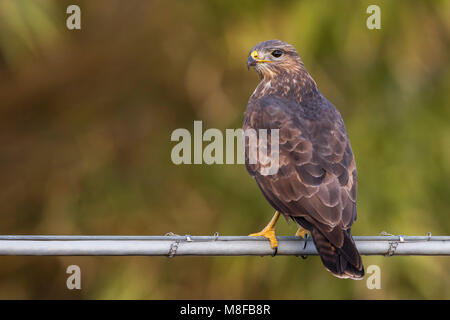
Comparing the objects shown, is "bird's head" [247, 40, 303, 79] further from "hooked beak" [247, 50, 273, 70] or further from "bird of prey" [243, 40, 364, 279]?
"bird of prey" [243, 40, 364, 279]

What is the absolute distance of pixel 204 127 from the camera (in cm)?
671

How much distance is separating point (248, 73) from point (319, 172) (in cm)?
312

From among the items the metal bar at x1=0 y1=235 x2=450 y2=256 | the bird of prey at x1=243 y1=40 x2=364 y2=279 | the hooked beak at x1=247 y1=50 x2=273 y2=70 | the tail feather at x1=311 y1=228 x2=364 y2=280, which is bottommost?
the metal bar at x1=0 y1=235 x2=450 y2=256

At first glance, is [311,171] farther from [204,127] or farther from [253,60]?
[204,127]

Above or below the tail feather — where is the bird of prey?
above

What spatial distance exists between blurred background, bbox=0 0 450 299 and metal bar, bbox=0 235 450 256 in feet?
10.5

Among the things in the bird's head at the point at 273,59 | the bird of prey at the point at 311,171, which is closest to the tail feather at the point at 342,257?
the bird of prey at the point at 311,171

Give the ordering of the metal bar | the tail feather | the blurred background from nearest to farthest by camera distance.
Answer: the metal bar
the tail feather
the blurred background

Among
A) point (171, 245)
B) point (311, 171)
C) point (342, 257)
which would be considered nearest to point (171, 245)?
point (171, 245)

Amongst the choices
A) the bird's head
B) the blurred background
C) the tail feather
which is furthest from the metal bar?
the blurred background

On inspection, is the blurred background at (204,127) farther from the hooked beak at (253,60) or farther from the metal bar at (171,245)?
the metal bar at (171,245)

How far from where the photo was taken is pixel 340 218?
3699 millimetres

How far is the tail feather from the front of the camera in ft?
11.8

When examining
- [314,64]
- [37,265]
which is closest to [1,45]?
[37,265]
